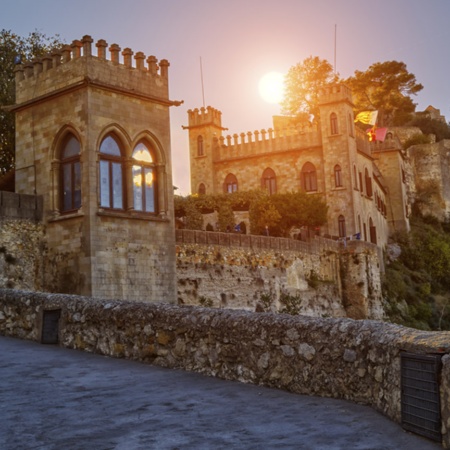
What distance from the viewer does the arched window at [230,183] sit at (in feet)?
164

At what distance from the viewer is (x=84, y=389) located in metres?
7.92

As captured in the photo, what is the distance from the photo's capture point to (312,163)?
47469 mm

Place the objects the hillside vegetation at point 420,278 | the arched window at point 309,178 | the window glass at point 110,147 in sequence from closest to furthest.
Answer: the window glass at point 110,147, the hillside vegetation at point 420,278, the arched window at point 309,178

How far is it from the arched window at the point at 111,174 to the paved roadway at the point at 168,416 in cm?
1150

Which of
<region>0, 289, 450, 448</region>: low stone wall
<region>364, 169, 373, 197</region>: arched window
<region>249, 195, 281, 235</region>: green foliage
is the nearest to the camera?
<region>0, 289, 450, 448</region>: low stone wall

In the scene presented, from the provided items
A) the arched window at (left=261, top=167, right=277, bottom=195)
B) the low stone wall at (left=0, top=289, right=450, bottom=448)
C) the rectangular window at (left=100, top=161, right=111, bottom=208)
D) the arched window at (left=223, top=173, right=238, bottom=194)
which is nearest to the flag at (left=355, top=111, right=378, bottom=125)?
the arched window at (left=261, top=167, right=277, bottom=195)

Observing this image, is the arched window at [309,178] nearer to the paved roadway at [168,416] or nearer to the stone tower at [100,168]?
the stone tower at [100,168]

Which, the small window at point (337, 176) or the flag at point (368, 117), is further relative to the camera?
the flag at point (368, 117)

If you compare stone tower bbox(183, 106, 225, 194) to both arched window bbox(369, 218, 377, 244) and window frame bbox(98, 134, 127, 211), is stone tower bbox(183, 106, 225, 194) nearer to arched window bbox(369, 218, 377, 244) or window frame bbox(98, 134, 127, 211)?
arched window bbox(369, 218, 377, 244)

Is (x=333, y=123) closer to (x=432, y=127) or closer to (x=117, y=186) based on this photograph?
(x=117, y=186)

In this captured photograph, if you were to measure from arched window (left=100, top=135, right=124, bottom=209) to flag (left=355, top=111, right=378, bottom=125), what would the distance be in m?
50.0

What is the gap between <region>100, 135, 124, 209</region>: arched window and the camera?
20.2 metres

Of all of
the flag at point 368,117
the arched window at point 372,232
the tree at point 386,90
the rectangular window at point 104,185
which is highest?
the tree at point 386,90

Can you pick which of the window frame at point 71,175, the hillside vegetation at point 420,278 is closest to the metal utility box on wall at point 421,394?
the window frame at point 71,175
